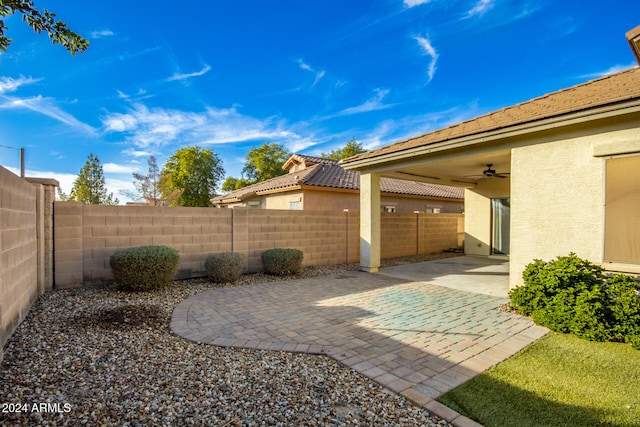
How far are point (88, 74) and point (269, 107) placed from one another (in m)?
11.0

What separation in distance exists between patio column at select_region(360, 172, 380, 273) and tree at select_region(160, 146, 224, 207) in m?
22.7

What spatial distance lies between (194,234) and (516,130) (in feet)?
26.4

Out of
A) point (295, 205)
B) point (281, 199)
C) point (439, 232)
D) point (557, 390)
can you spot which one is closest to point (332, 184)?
point (295, 205)

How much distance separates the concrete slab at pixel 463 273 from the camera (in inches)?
312

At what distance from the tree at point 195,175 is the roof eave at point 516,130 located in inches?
934

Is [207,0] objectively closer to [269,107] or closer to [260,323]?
[260,323]

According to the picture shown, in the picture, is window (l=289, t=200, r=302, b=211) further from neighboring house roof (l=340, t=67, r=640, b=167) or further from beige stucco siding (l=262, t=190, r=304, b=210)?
neighboring house roof (l=340, t=67, r=640, b=167)

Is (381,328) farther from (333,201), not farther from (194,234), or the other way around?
(333,201)

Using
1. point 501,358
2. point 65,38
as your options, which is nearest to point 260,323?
point 501,358

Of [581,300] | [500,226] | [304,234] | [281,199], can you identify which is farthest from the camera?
[281,199]

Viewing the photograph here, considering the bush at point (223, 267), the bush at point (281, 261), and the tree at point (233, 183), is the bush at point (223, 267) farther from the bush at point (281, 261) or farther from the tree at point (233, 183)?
the tree at point (233, 183)

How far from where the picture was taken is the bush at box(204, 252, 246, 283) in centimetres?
796

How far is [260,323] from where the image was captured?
16.6ft

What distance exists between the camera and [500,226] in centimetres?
1313
